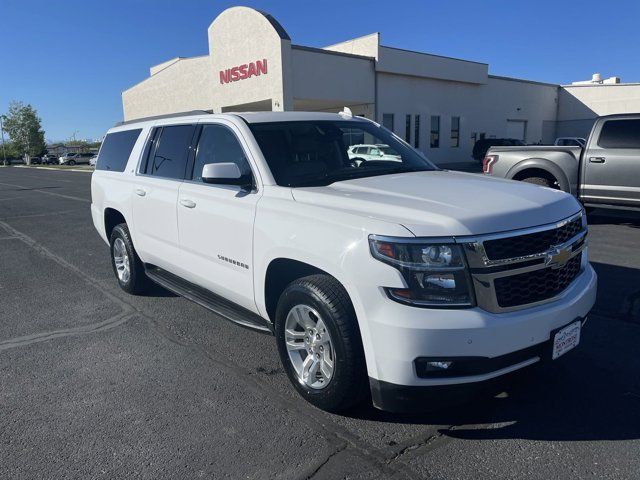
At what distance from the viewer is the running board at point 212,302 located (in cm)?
388

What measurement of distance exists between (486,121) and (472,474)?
4081cm

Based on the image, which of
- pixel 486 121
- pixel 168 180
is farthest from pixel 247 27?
pixel 168 180

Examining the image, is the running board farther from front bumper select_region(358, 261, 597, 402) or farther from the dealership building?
the dealership building

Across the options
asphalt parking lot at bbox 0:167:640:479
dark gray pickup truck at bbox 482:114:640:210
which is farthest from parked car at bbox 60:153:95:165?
asphalt parking lot at bbox 0:167:640:479

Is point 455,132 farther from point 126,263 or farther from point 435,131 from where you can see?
point 126,263

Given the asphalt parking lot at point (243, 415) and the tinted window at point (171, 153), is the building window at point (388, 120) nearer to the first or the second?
the asphalt parking lot at point (243, 415)

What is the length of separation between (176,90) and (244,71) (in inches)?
400

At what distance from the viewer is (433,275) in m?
2.74

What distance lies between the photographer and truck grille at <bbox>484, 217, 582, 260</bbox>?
9.21 ft

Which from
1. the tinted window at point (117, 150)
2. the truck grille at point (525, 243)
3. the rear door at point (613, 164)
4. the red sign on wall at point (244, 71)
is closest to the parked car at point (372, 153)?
the truck grille at point (525, 243)

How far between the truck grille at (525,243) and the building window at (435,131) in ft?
114

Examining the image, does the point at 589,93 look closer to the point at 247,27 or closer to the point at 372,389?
the point at 247,27

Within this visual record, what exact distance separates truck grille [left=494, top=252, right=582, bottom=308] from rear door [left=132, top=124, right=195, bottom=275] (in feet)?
9.80

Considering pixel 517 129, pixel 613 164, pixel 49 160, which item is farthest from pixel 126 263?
pixel 49 160
